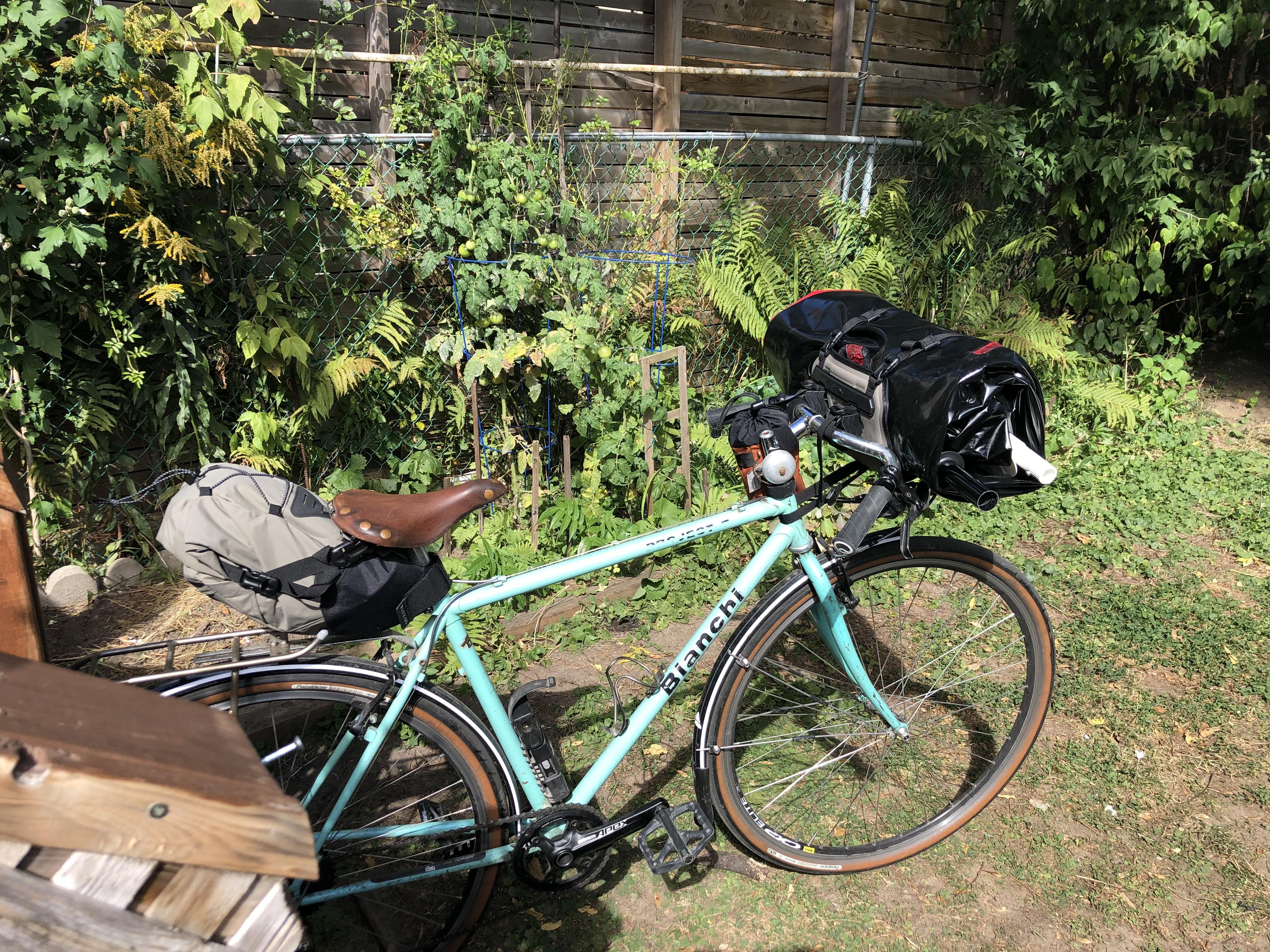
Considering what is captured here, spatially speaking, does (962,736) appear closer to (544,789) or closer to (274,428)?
(544,789)

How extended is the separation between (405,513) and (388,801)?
1.22 m

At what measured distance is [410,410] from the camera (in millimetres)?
4082

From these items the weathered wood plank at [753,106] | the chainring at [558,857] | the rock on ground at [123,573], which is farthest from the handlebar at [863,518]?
the weathered wood plank at [753,106]

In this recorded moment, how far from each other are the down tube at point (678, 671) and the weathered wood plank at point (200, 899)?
136 centimetres

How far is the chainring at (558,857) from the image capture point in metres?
→ 2.12

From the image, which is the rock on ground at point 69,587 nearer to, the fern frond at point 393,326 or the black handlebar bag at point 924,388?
the fern frond at point 393,326

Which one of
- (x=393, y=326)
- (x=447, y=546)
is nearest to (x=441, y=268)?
(x=393, y=326)

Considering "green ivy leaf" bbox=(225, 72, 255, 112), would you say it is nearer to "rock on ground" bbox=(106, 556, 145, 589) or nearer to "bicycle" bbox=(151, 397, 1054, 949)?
"rock on ground" bbox=(106, 556, 145, 589)

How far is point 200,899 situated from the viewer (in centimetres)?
95

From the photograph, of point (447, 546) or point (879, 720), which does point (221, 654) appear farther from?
point (447, 546)

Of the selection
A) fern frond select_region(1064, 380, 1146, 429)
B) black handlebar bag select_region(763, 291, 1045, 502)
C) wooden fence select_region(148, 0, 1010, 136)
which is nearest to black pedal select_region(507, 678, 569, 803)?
black handlebar bag select_region(763, 291, 1045, 502)

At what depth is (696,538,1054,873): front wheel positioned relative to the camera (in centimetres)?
232

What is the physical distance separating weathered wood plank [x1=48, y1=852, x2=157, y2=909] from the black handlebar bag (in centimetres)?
168

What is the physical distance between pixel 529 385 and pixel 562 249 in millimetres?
645
